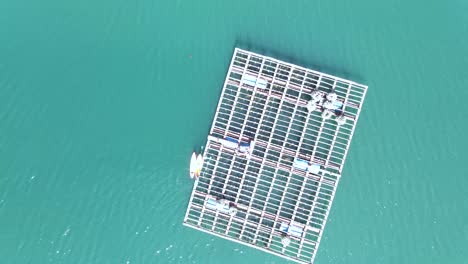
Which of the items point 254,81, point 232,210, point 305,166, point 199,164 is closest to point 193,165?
point 199,164

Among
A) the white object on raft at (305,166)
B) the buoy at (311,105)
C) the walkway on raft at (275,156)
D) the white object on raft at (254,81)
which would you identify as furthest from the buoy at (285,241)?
the white object on raft at (254,81)

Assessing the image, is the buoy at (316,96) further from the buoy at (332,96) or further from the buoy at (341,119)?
the buoy at (341,119)

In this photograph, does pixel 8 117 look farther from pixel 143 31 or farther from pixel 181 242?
pixel 181 242

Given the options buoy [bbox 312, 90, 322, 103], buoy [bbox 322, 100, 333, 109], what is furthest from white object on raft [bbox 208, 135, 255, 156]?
buoy [bbox 322, 100, 333, 109]

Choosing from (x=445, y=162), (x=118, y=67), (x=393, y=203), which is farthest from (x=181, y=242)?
(x=445, y=162)

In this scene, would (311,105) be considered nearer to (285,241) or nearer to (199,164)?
(199,164)

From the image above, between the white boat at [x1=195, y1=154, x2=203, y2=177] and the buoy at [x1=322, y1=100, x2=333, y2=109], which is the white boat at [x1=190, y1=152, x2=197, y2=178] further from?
the buoy at [x1=322, y1=100, x2=333, y2=109]
